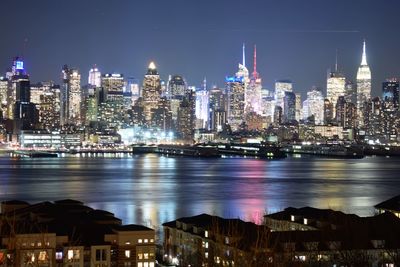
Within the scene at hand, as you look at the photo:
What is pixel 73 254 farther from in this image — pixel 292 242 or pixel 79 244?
pixel 292 242

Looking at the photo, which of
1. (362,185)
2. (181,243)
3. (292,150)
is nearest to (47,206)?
(181,243)

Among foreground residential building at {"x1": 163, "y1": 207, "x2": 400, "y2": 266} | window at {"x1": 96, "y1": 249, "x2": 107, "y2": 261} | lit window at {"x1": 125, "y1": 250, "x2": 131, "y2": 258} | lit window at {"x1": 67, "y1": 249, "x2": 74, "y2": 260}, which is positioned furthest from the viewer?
lit window at {"x1": 125, "y1": 250, "x2": 131, "y2": 258}

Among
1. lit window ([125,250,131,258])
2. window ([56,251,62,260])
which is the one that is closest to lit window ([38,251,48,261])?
window ([56,251,62,260])

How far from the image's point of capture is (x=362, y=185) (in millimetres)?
25094

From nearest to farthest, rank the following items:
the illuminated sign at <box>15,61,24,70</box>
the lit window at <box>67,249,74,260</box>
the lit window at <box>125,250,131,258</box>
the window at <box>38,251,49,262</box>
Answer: the window at <box>38,251,49,262</box>, the lit window at <box>67,249,74,260</box>, the lit window at <box>125,250,131,258</box>, the illuminated sign at <box>15,61,24,70</box>

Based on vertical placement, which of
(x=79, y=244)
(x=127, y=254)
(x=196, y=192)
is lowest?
(x=196, y=192)

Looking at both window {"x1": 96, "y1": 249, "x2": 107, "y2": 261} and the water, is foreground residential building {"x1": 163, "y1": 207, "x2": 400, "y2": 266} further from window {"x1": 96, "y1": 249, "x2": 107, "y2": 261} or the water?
the water

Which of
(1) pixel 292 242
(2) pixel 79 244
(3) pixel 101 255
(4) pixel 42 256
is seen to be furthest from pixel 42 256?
(1) pixel 292 242

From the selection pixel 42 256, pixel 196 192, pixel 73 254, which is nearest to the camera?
pixel 42 256

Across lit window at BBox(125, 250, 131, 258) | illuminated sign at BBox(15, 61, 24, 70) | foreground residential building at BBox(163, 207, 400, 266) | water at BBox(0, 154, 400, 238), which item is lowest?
water at BBox(0, 154, 400, 238)

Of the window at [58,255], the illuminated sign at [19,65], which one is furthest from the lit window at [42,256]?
the illuminated sign at [19,65]

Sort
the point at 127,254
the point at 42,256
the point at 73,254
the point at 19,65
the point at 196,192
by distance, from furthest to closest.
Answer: the point at 19,65, the point at 196,192, the point at 127,254, the point at 73,254, the point at 42,256

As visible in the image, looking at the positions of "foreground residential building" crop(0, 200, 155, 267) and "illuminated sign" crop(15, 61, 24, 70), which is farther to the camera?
"illuminated sign" crop(15, 61, 24, 70)

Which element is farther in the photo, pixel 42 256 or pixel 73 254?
pixel 73 254
